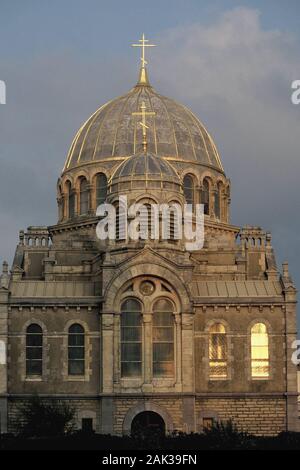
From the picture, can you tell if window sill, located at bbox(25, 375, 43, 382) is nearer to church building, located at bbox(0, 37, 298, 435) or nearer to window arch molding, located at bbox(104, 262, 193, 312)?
church building, located at bbox(0, 37, 298, 435)

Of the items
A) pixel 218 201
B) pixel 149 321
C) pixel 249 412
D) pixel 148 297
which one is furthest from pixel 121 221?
pixel 218 201

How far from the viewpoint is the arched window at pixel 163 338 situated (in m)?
86.4

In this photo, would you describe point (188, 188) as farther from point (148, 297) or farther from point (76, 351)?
point (76, 351)

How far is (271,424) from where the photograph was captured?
86.1 m

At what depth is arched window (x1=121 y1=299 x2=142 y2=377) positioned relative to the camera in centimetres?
8619

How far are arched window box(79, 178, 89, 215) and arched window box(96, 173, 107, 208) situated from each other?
2.59 feet

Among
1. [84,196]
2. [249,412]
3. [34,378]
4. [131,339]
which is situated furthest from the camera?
[84,196]

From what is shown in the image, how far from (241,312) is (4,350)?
13.4 meters

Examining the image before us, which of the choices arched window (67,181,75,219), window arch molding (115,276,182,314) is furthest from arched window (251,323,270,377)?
arched window (67,181,75,219)

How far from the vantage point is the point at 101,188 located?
100 metres

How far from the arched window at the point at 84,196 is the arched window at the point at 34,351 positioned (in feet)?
49.6

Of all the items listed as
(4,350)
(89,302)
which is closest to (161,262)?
(89,302)

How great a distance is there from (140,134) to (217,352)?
1997cm
